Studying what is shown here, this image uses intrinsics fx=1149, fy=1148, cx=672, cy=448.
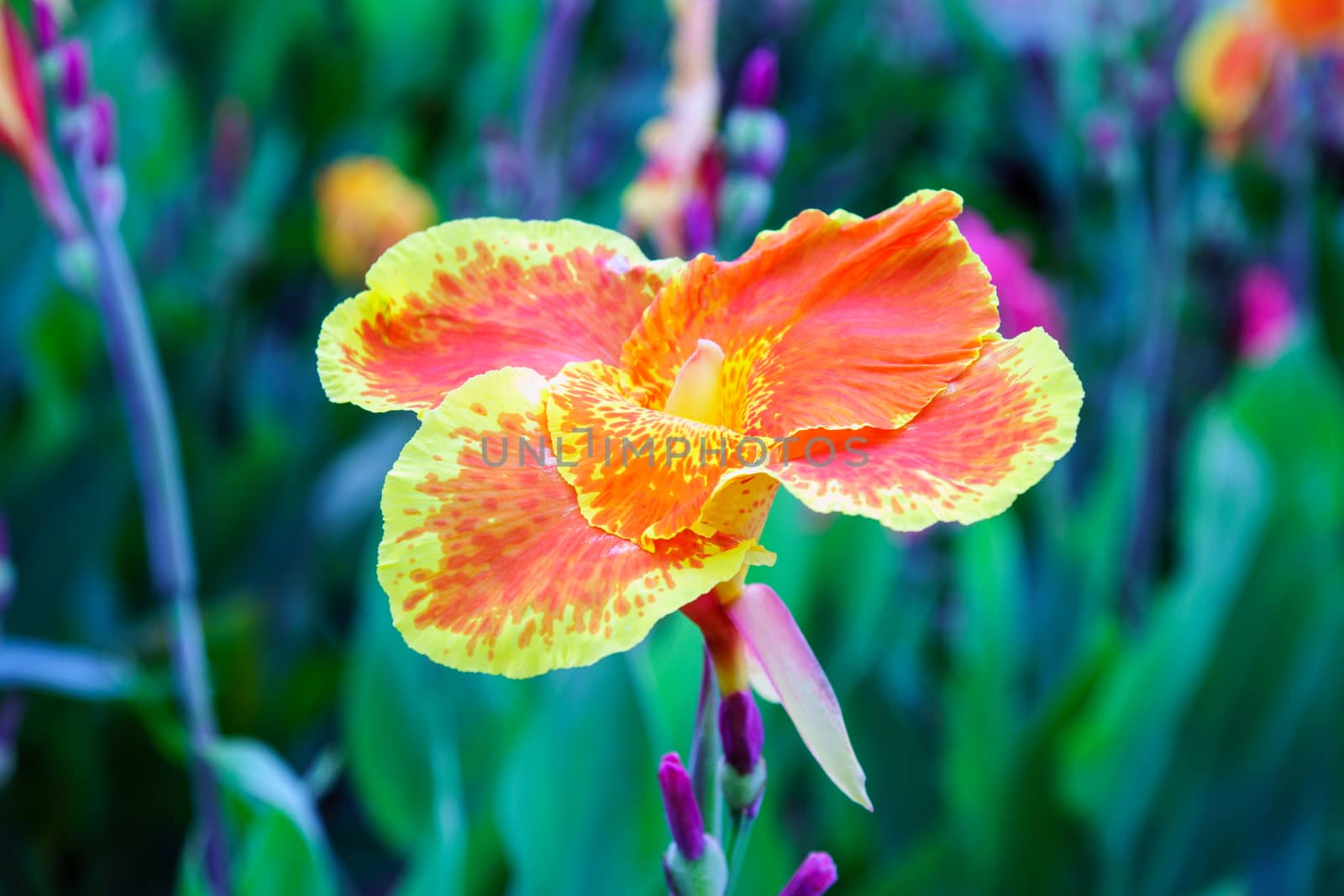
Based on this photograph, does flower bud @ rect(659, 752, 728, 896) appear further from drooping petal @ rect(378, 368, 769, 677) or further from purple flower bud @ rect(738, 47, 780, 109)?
purple flower bud @ rect(738, 47, 780, 109)

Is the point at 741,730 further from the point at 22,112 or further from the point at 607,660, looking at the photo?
the point at 22,112

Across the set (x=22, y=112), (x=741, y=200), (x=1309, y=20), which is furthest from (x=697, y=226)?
(x=1309, y=20)

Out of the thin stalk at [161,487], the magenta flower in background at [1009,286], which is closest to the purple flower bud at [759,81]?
the thin stalk at [161,487]

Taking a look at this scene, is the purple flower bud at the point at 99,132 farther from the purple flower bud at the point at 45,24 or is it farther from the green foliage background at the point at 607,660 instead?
the green foliage background at the point at 607,660

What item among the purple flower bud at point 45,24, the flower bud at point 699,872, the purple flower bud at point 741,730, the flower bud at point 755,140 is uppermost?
the purple flower bud at point 45,24

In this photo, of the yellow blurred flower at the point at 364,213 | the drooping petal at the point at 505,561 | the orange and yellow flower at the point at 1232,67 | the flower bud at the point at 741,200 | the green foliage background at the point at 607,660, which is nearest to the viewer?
the drooping petal at the point at 505,561

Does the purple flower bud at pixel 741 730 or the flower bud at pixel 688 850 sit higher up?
the purple flower bud at pixel 741 730

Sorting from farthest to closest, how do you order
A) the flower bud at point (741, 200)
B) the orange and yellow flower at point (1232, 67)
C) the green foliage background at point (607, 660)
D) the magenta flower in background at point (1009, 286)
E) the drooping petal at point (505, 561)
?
the orange and yellow flower at point (1232, 67) → the magenta flower in background at point (1009, 286) → the green foliage background at point (607, 660) → the flower bud at point (741, 200) → the drooping petal at point (505, 561)

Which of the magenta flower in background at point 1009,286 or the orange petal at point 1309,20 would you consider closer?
the magenta flower in background at point 1009,286
